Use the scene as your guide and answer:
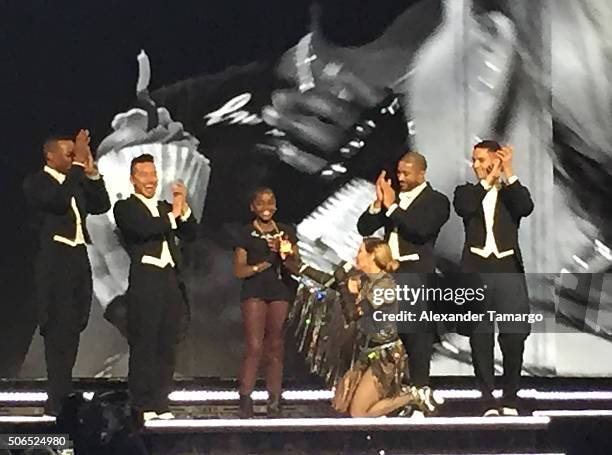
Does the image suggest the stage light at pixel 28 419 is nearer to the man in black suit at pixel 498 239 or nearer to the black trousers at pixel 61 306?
the black trousers at pixel 61 306

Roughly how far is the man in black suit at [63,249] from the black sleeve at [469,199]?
1.13m

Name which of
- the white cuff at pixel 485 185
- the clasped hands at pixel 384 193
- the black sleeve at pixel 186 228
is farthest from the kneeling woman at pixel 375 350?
the black sleeve at pixel 186 228

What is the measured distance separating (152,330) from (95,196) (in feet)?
1.54

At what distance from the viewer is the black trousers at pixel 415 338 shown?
312 cm

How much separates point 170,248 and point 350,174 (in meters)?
0.82

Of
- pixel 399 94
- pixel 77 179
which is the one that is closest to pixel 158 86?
pixel 77 179

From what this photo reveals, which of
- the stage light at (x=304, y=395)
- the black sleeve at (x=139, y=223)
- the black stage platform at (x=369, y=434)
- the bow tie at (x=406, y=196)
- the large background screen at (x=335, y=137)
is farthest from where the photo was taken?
the large background screen at (x=335, y=137)

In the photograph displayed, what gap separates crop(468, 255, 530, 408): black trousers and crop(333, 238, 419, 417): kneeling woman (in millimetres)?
258

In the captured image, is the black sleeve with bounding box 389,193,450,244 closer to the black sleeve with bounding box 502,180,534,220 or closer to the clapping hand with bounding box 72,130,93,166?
the black sleeve with bounding box 502,180,534,220

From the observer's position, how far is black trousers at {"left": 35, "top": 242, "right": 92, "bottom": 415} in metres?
3.11

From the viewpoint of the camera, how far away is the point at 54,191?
10.1 feet

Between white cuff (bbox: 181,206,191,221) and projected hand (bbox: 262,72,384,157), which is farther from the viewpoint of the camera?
projected hand (bbox: 262,72,384,157)

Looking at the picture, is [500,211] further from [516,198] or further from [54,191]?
[54,191]

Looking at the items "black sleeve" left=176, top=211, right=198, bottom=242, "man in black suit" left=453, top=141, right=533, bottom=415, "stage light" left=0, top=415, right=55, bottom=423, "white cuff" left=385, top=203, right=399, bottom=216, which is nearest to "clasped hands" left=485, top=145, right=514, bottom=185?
"man in black suit" left=453, top=141, right=533, bottom=415
